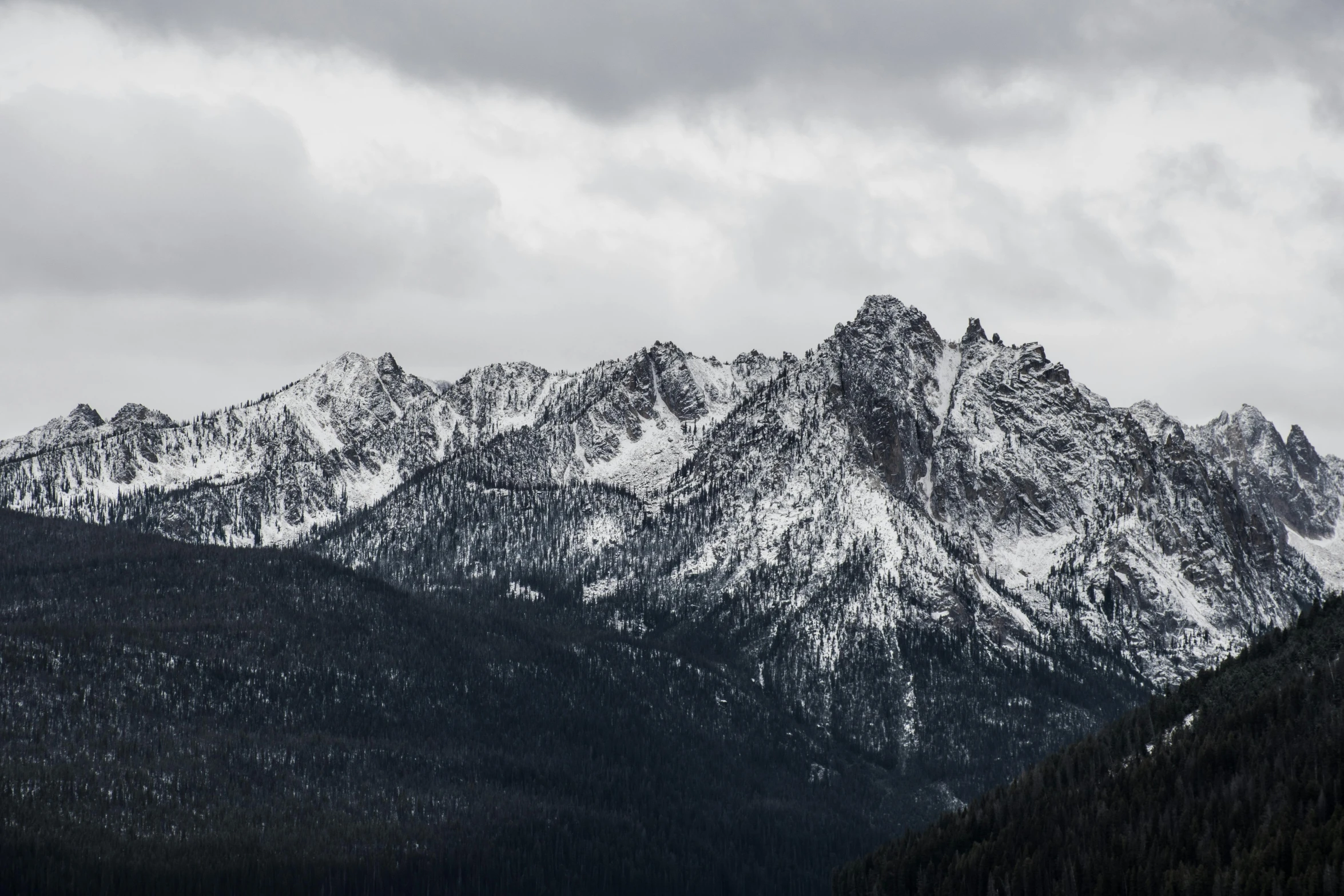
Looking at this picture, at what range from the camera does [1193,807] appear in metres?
159

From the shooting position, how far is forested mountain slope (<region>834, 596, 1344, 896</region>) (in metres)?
144

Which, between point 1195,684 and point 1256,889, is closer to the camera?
point 1256,889

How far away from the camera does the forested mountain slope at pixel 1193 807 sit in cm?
14425

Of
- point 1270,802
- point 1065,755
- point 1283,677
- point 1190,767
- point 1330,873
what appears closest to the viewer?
point 1330,873

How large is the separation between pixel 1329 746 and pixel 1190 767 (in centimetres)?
1550

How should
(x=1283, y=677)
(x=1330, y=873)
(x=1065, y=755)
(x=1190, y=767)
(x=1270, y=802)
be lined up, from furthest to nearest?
(x=1065, y=755) → (x=1283, y=677) → (x=1190, y=767) → (x=1270, y=802) → (x=1330, y=873)

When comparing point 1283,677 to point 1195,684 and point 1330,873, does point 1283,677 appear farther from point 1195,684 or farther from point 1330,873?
point 1330,873

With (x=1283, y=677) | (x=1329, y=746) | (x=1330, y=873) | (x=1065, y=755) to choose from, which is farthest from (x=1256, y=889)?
(x=1065, y=755)

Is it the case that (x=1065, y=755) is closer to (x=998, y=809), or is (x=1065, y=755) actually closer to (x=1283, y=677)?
(x=998, y=809)

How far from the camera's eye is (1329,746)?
156 meters

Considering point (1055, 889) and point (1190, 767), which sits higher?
point (1190, 767)

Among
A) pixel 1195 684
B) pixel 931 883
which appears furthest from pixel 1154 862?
pixel 1195 684

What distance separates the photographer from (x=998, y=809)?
623 feet

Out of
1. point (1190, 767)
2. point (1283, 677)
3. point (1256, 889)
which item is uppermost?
point (1283, 677)
